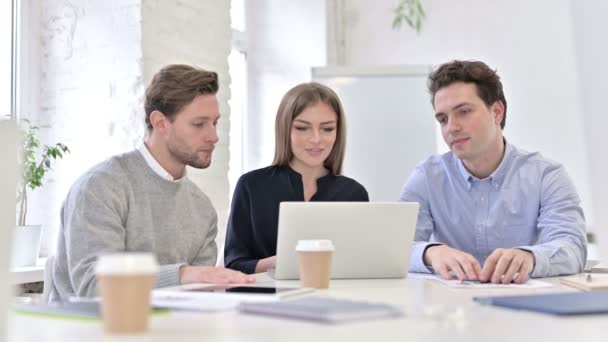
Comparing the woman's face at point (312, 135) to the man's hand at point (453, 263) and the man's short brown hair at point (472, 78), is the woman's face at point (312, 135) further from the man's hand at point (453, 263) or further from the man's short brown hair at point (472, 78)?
the man's hand at point (453, 263)

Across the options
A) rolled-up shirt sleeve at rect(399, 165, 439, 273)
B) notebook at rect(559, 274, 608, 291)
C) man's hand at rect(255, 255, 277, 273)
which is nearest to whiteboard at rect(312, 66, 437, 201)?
rolled-up shirt sleeve at rect(399, 165, 439, 273)

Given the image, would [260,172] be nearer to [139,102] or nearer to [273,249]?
[273,249]

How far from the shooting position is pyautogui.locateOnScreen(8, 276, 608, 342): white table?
2.82 feet

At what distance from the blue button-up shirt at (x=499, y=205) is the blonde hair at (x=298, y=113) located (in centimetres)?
30

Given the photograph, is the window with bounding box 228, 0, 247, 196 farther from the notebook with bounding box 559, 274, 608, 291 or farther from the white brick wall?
the notebook with bounding box 559, 274, 608, 291

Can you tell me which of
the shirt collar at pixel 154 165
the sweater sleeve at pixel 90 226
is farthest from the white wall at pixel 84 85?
the sweater sleeve at pixel 90 226

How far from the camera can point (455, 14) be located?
4535 mm

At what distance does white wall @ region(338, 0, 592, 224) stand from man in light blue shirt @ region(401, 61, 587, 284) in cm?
198

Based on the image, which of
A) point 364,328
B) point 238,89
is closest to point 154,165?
point 364,328

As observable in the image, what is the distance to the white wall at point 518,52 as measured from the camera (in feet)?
13.7

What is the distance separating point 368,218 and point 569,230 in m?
0.72

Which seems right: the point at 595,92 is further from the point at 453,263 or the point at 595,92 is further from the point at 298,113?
the point at 453,263

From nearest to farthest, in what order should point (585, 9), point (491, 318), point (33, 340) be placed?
point (33, 340) < point (491, 318) < point (585, 9)

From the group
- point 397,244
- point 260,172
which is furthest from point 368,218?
point 260,172
